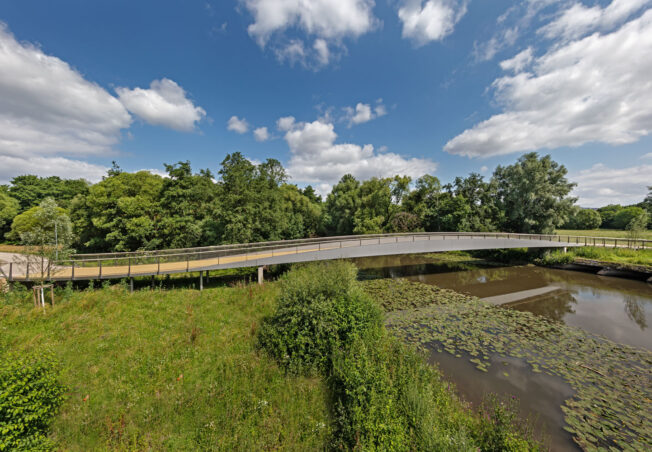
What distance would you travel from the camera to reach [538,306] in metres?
13.5

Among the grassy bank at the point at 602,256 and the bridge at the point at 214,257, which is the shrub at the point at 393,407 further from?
the grassy bank at the point at 602,256

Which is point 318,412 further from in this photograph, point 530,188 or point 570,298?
point 530,188

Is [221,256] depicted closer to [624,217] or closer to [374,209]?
[374,209]

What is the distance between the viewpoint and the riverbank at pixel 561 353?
552cm

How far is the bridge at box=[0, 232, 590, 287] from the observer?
1181 cm

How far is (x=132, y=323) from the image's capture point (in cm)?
927

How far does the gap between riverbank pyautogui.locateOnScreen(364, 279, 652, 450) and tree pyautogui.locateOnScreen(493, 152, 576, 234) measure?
2298cm

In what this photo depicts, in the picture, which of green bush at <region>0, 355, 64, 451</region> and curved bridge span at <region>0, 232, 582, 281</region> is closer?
green bush at <region>0, 355, 64, 451</region>

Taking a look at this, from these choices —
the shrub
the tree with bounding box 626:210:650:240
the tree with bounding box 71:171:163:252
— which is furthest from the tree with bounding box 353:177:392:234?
the shrub

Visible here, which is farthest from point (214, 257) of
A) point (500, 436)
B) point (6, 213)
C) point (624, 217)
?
point (624, 217)

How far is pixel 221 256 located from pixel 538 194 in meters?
36.5

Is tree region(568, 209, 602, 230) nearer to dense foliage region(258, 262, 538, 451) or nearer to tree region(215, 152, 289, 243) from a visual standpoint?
tree region(215, 152, 289, 243)

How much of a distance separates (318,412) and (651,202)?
268 feet

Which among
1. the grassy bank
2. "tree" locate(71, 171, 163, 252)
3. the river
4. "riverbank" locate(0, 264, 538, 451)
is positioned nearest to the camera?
"riverbank" locate(0, 264, 538, 451)
